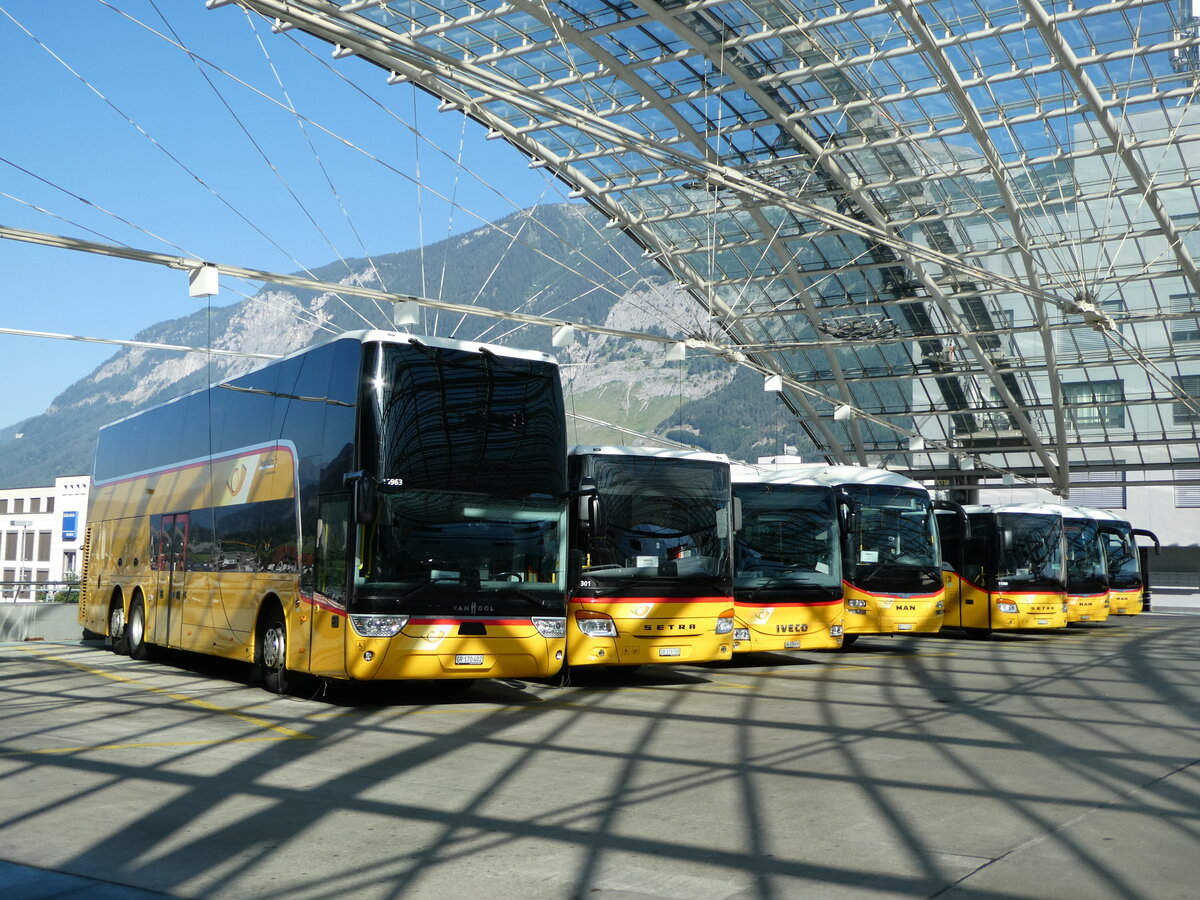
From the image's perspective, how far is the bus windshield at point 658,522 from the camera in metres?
14.8

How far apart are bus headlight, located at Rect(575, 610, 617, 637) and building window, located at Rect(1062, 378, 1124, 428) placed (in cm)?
3334

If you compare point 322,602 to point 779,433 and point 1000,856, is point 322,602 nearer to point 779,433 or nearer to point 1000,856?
point 1000,856

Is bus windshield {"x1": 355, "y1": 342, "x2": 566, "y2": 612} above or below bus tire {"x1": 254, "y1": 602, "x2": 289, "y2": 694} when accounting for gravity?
above

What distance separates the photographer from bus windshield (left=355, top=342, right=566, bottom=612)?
11930 mm

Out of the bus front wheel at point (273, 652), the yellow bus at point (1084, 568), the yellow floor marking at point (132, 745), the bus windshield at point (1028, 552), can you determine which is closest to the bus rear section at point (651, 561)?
the bus front wheel at point (273, 652)

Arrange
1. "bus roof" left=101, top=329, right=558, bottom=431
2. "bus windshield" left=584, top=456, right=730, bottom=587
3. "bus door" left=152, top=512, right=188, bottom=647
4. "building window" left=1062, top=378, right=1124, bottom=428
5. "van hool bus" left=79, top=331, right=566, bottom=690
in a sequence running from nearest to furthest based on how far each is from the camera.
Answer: "van hool bus" left=79, top=331, right=566, bottom=690 < "bus roof" left=101, top=329, right=558, bottom=431 < "bus windshield" left=584, top=456, right=730, bottom=587 < "bus door" left=152, top=512, right=188, bottom=647 < "building window" left=1062, top=378, right=1124, bottom=428

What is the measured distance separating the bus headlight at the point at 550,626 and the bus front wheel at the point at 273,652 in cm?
274

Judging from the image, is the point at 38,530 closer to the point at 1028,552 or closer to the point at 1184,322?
the point at 1184,322

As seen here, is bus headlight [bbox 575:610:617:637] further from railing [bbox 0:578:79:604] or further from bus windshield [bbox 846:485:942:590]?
railing [bbox 0:578:79:604]

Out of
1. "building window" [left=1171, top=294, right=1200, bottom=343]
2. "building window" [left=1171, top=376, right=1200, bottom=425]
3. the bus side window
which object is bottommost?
the bus side window

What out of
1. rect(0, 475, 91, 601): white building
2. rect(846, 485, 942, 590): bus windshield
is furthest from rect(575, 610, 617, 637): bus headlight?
rect(0, 475, 91, 601): white building

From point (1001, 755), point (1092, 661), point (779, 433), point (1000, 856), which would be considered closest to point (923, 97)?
point (1092, 661)

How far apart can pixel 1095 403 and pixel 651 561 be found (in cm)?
3345

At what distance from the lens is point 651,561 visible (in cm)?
1495
